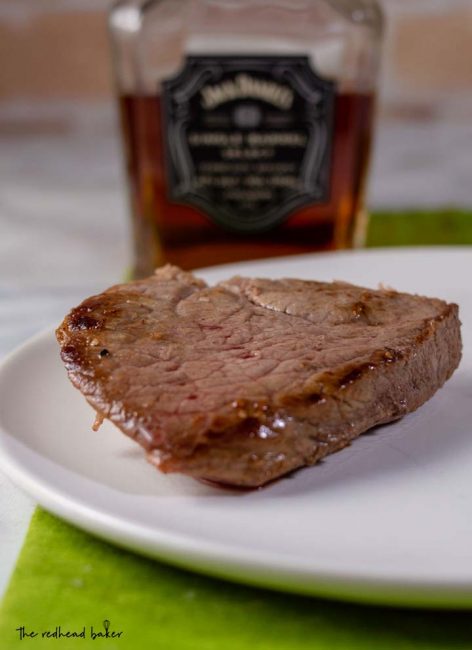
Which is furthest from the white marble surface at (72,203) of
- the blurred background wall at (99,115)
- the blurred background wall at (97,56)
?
the blurred background wall at (97,56)

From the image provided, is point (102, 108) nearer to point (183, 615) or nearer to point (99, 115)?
point (99, 115)

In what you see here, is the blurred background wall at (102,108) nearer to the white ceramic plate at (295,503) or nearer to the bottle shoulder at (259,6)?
the bottle shoulder at (259,6)

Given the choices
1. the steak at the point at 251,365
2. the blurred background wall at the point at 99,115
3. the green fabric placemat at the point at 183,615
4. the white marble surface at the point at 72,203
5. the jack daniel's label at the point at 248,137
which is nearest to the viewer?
the green fabric placemat at the point at 183,615

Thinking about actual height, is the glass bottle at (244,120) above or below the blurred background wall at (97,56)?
above

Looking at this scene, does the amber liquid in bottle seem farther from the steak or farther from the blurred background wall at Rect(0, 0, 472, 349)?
the steak

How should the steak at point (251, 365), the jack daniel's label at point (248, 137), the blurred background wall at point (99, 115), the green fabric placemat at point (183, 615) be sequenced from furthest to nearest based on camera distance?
the blurred background wall at point (99, 115) → the jack daniel's label at point (248, 137) → the steak at point (251, 365) → the green fabric placemat at point (183, 615)

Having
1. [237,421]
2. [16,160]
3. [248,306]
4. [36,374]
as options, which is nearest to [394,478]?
[237,421]

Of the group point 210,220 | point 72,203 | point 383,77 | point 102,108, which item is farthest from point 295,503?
point 102,108
